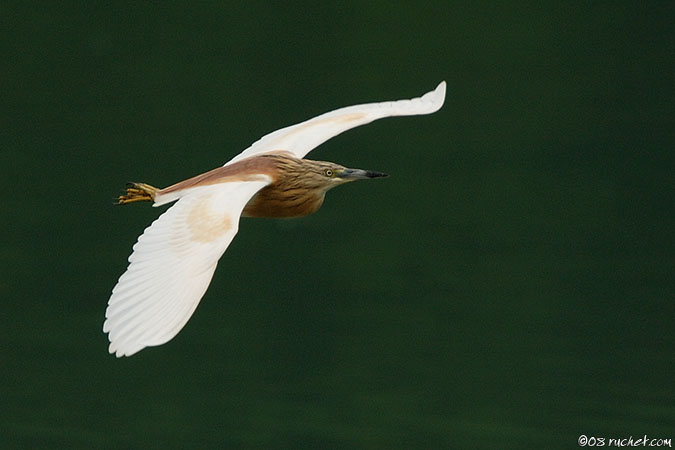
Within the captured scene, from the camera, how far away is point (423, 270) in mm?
8773

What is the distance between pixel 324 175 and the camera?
588 cm

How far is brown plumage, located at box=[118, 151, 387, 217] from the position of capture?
5.67 metres

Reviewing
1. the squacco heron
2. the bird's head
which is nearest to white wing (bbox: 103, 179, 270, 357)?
the squacco heron

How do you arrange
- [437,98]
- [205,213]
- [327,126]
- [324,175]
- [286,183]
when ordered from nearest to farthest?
[205,213] < [286,183] < [324,175] < [327,126] < [437,98]

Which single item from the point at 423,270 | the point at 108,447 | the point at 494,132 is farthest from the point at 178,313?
the point at 494,132

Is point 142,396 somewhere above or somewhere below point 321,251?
below

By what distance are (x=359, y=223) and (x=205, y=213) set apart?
4.77 m

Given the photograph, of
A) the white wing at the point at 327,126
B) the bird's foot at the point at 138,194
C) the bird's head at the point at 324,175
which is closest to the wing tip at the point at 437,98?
the white wing at the point at 327,126

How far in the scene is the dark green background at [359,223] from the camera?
7137 mm

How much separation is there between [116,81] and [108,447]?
215 inches

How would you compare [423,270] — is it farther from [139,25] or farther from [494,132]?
[139,25]

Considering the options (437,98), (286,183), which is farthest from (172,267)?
(437,98)

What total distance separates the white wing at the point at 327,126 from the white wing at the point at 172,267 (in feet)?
3.22

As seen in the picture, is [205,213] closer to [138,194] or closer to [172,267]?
[172,267]
